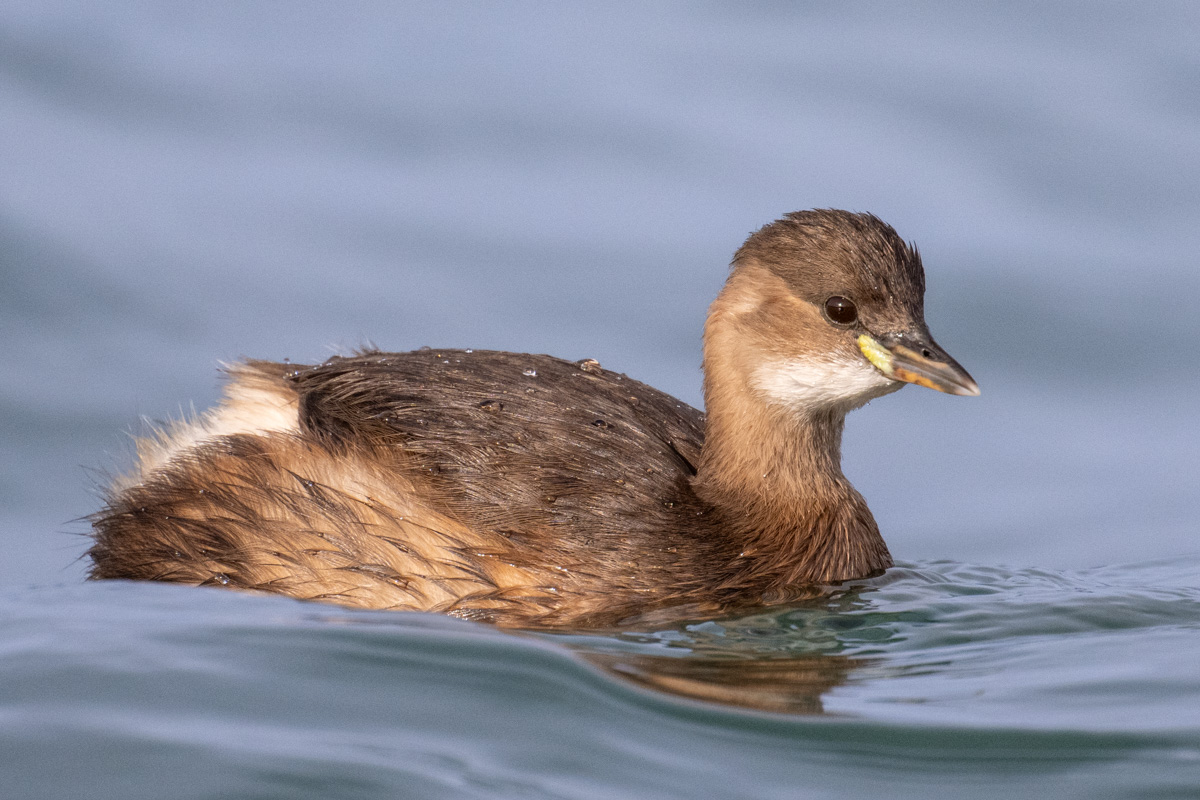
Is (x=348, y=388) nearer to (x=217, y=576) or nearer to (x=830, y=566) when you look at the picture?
(x=217, y=576)

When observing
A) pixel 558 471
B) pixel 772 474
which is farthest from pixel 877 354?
pixel 558 471

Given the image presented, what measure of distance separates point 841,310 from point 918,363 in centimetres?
36

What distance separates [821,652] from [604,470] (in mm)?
1067

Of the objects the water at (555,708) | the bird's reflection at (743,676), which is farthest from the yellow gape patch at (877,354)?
the bird's reflection at (743,676)

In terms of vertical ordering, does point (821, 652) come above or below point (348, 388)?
below

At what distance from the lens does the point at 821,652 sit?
5.22 m

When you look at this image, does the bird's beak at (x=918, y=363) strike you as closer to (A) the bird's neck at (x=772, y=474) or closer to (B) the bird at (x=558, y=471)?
(B) the bird at (x=558, y=471)

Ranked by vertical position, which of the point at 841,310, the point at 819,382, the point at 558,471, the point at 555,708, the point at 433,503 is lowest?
the point at 555,708

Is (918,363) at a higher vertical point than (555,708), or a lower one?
higher

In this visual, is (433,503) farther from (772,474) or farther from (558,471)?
(772,474)

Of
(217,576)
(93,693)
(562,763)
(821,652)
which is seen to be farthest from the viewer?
(217,576)

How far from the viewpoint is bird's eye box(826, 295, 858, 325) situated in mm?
6023

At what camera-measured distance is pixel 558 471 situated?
18.8ft

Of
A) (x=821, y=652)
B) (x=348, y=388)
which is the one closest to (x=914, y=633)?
(x=821, y=652)
